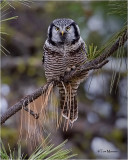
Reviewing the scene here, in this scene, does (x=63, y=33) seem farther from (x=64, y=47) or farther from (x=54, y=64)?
(x=54, y=64)

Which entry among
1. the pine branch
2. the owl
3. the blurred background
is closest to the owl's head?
the owl

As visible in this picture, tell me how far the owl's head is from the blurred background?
1837 millimetres

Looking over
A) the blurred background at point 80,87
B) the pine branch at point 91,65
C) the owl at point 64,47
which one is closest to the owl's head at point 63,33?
the owl at point 64,47

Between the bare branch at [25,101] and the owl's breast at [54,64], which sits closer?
the bare branch at [25,101]

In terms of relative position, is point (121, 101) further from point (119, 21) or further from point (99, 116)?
point (119, 21)

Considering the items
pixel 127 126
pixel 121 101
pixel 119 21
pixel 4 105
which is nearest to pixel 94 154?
pixel 127 126

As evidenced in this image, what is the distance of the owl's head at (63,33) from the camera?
2.65 meters

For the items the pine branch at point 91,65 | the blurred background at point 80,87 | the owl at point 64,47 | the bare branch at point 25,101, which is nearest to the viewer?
the pine branch at point 91,65

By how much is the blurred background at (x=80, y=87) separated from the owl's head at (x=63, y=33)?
1837mm

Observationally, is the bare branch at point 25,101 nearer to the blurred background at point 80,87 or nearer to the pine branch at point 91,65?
the pine branch at point 91,65

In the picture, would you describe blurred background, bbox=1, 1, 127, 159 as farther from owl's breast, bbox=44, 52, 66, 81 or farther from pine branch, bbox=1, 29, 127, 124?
pine branch, bbox=1, 29, 127, 124

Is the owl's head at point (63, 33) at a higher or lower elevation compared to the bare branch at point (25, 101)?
higher

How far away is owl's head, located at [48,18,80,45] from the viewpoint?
8.69 feet

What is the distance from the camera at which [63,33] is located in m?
2.65
